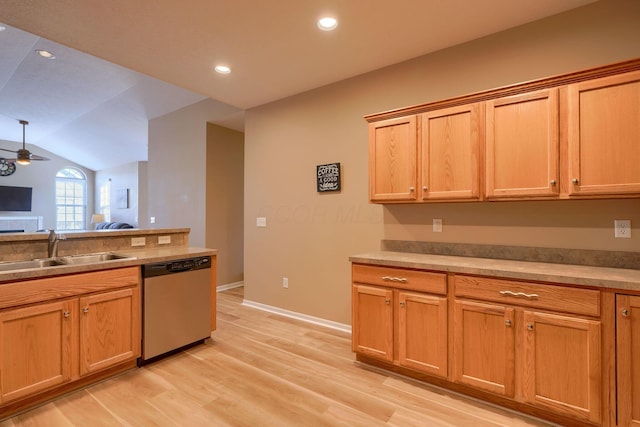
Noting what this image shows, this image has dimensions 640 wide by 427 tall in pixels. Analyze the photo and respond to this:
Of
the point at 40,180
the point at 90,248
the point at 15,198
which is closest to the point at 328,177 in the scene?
the point at 90,248

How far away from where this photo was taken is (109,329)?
2.29 metres

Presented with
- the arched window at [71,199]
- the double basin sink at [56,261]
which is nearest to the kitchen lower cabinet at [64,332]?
the double basin sink at [56,261]

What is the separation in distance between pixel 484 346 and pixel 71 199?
13.0 m

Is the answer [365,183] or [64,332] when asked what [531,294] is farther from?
[64,332]

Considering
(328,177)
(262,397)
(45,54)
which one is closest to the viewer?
(262,397)

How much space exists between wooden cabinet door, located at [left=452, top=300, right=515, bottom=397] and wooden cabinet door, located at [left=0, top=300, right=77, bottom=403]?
105 inches

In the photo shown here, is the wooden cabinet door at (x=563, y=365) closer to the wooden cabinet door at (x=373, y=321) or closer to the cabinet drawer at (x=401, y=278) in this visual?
the cabinet drawer at (x=401, y=278)

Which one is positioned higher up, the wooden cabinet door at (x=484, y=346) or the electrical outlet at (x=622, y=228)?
the electrical outlet at (x=622, y=228)

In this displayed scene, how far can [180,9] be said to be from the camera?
218cm

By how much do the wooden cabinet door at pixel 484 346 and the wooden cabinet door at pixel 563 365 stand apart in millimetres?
90

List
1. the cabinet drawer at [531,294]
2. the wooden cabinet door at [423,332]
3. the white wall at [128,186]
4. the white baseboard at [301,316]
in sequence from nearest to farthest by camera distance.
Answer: the cabinet drawer at [531,294] < the wooden cabinet door at [423,332] < the white baseboard at [301,316] < the white wall at [128,186]

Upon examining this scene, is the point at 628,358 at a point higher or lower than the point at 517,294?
lower

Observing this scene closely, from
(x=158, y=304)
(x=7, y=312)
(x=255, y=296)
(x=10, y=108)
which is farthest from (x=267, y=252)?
(x=10, y=108)

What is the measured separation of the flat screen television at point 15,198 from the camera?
8898 millimetres
